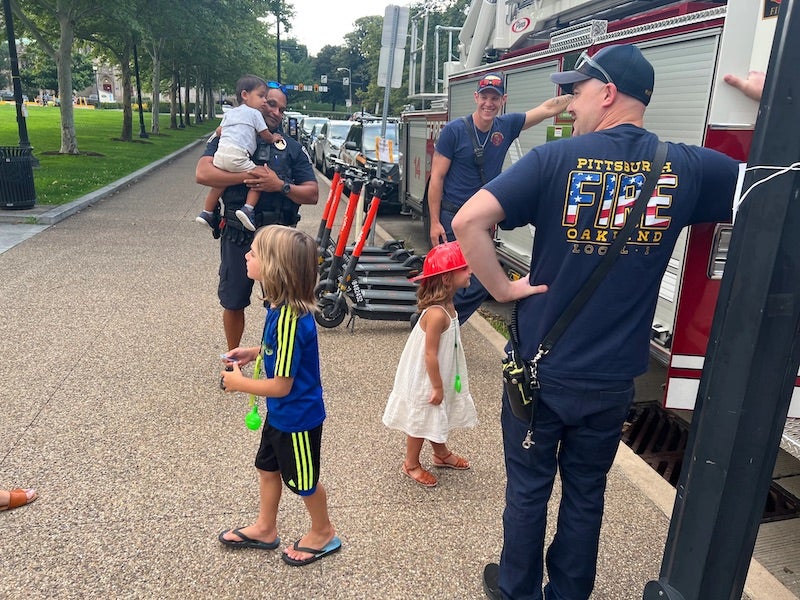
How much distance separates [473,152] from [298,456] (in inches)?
107

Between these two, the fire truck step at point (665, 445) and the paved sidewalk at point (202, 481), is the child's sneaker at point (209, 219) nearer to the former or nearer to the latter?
the paved sidewalk at point (202, 481)

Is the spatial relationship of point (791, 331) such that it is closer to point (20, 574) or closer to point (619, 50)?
point (619, 50)

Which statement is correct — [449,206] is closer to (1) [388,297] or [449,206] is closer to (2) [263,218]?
(2) [263,218]

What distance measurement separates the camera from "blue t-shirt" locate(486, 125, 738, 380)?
194 cm

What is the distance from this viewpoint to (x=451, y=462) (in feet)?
11.6

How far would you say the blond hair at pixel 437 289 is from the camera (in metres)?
3.09

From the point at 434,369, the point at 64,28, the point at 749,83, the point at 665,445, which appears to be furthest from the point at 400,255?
the point at 64,28

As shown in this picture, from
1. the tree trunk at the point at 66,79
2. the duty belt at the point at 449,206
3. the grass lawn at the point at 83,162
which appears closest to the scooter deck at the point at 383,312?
the duty belt at the point at 449,206

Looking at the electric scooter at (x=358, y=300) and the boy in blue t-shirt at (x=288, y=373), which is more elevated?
the boy in blue t-shirt at (x=288, y=373)

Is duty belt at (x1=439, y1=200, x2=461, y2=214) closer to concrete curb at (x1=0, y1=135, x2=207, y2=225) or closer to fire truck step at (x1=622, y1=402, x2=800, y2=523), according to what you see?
fire truck step at (x1=622, y1=402, x2=800, y2=523)

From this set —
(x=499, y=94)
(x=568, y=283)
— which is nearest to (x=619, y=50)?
(x=568, y=283)

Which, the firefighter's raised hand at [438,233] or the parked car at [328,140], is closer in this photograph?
the firefighter's raised hand at [438,233]

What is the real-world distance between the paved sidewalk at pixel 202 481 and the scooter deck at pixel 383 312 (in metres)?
0.16

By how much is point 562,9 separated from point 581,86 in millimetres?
4078
